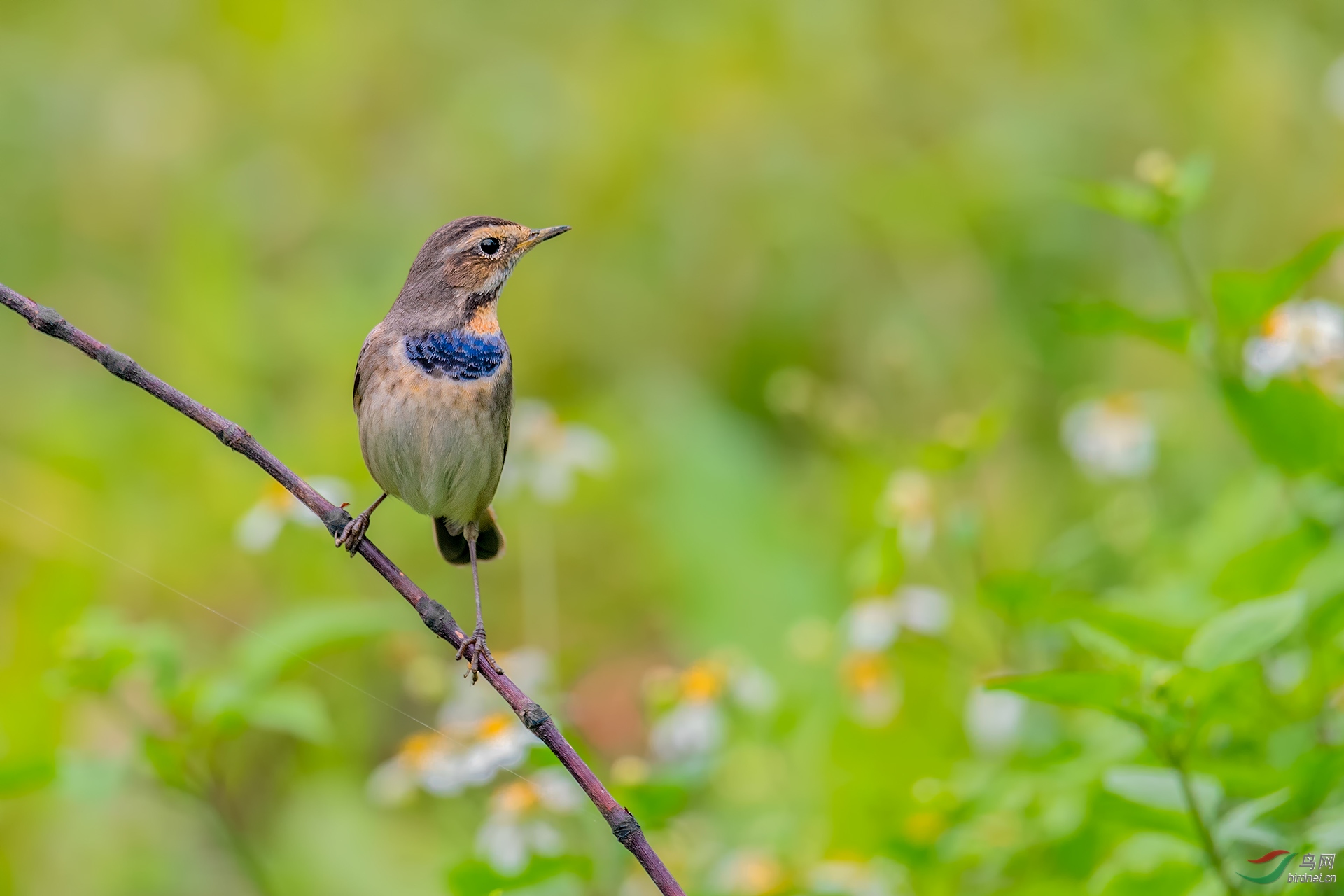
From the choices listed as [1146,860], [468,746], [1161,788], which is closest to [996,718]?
[1146,860]

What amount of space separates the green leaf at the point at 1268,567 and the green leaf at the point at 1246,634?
0.49 meters

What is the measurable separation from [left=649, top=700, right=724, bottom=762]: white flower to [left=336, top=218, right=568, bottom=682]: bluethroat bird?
541 mm

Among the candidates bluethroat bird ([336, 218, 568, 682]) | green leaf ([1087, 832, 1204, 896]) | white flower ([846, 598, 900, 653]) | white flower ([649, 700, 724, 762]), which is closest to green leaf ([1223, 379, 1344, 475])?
green leaf ([1087, 832, 1204, 896])

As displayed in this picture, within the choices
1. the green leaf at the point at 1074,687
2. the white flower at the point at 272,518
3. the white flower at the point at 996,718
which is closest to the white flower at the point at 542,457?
the white flower at the point at 272,518

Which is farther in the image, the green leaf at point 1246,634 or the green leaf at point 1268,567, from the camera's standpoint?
the green leaf at point 1268,567

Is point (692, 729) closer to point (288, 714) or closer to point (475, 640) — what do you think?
point (475, 640)

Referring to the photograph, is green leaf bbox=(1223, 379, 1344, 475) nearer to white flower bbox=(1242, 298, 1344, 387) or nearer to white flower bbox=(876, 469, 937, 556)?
white flower bbox=(1242, 298, 1344, 387)

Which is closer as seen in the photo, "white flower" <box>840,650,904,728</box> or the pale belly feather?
the pale belly feather

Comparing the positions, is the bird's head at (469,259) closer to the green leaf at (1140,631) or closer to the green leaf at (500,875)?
the green leaf at (500,875)

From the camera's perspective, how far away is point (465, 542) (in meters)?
3.29

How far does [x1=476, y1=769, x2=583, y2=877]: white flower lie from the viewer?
2951mm

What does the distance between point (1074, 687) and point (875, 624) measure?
136 cm

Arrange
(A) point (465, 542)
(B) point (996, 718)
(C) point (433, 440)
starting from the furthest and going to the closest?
1. (B) point (996, 718)
2. (A) point (465, 542)
3. (C) point (433, 440)

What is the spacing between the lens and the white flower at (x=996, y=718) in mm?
3412
